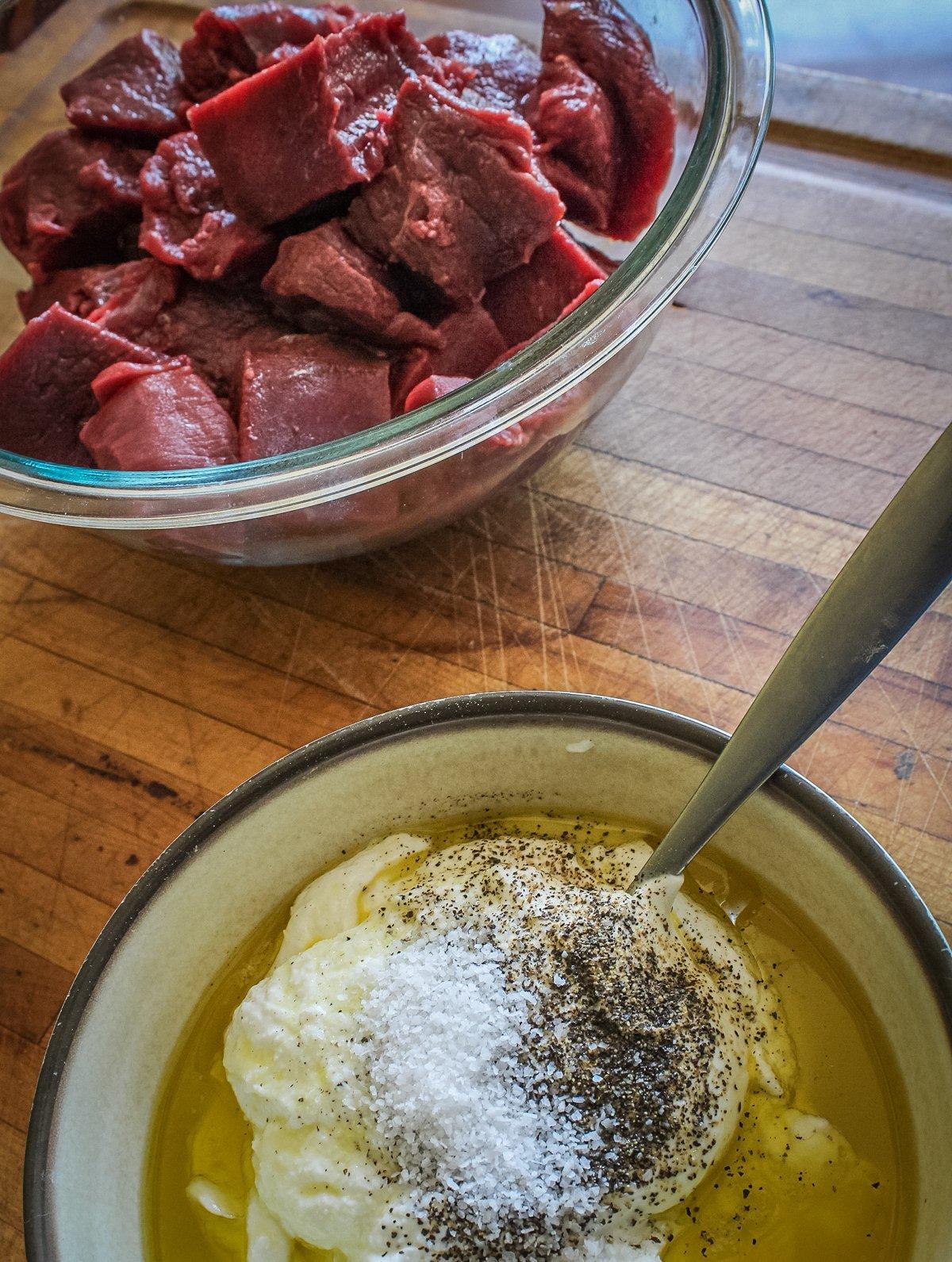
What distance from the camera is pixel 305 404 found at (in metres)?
1.31

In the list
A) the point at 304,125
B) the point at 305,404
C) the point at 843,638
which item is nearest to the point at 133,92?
the point at 304,125

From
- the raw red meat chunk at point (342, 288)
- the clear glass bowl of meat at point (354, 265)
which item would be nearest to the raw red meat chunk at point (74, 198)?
the clear glass bowl of meat at point (354, 265)

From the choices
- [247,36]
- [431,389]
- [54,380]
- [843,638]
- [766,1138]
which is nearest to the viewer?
[843,638]

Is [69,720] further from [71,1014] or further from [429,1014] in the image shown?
[429,1014]

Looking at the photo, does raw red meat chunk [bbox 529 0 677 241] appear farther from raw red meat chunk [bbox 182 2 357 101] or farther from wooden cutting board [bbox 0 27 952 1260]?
raw red meat chunk [bbox 182 2 357 101]

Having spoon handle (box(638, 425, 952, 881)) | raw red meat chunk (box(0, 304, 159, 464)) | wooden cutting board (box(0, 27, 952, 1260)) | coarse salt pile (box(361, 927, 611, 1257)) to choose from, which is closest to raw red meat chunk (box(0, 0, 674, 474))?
raw red meat chunk (box(0, 304, 159, 464))

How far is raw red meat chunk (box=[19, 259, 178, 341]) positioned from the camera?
1405 millimetres

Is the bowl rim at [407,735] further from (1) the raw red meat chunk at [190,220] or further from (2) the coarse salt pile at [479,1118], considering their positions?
(1) the raw red meat chunk at [190,220]

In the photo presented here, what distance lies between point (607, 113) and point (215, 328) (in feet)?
1.91

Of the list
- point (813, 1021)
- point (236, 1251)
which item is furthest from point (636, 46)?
point (236, 1251)

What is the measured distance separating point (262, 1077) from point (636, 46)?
4.38ft

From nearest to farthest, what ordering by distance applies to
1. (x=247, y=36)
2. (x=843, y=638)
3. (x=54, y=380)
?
(x=843, y=638) → (x=54, y=380) → (x=247, y=36)

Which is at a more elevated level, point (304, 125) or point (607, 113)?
point (304, 125)

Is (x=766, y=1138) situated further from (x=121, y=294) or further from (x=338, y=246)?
(x=121, y=294)
